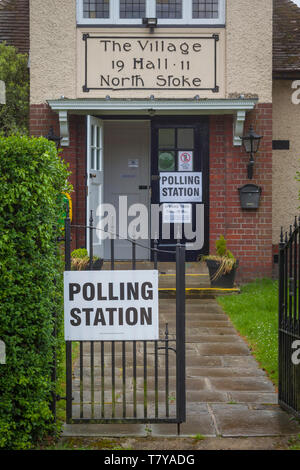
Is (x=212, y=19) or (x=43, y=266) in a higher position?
Result: (x=212, y=19)

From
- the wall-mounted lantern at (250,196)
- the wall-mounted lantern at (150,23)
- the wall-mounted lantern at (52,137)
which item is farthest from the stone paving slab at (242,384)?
the wall-mounted lantern at (150,23)

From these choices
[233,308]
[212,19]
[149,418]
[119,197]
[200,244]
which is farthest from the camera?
[119,197]

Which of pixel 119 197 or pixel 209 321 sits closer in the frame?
pixel 209 321

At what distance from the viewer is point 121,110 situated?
1085cm

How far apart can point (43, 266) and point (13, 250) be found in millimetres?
247

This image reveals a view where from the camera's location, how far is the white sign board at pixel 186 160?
1155 centimetres

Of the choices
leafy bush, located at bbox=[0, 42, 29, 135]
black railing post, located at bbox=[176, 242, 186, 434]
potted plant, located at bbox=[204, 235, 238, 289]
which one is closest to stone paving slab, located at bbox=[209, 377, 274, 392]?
black railing post, located at bbox=[176, 242, 186, 434]

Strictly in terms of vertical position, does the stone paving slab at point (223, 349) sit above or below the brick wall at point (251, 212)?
below

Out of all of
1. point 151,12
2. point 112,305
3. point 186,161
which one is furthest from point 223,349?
point 151,12

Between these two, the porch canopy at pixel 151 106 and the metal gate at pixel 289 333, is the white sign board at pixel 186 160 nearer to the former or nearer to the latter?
the porch canopy at pixel 151 106

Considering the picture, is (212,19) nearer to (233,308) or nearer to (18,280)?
(233,308)

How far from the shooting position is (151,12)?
10828 mm
